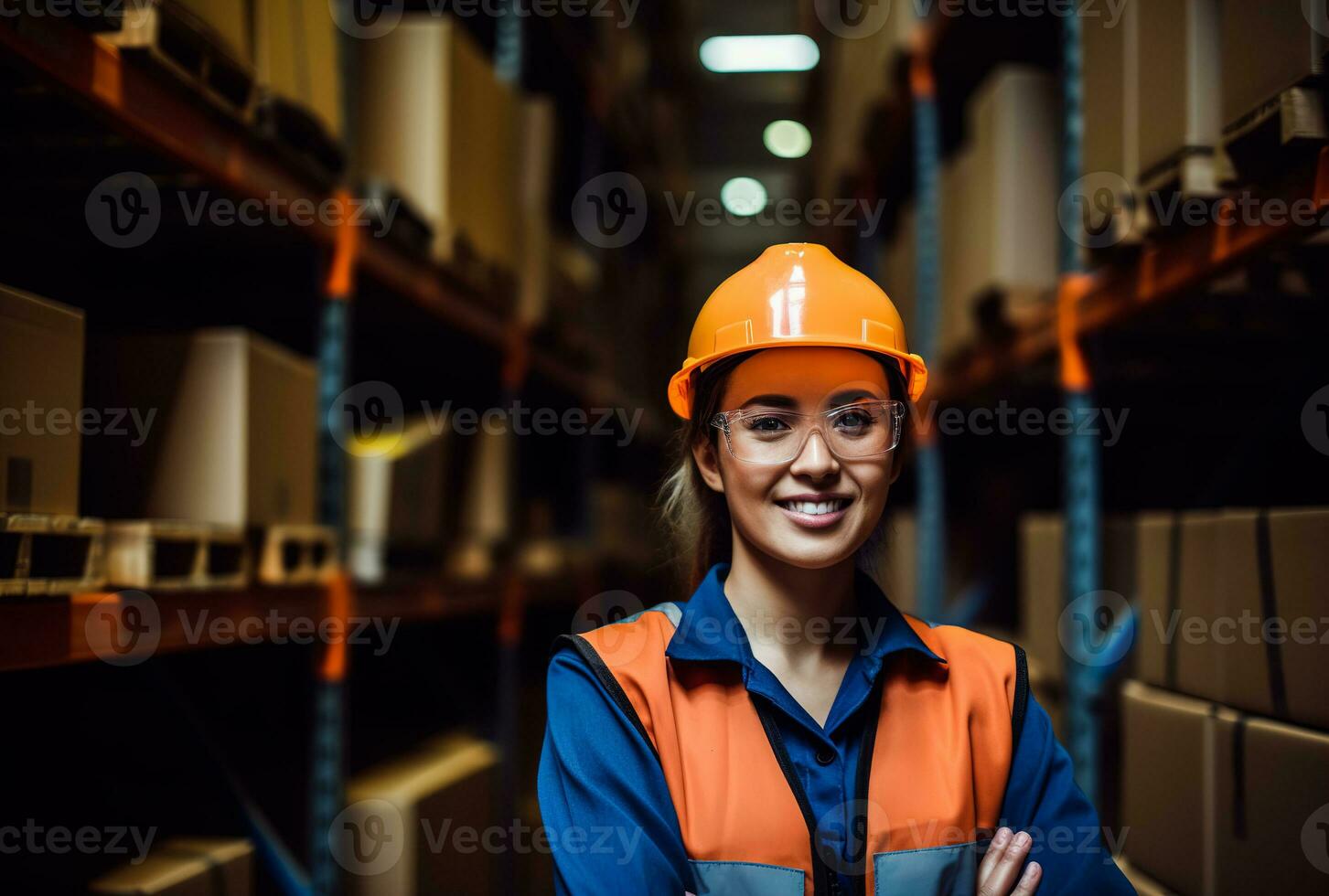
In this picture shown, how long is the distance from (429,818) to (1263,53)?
10.6ft

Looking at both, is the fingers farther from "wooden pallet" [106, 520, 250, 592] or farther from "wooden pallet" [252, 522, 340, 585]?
"wooden pallet" [252, 522, 340, 585]

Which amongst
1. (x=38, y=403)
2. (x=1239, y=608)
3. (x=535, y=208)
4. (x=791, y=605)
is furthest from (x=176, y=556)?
(x=535, y=208)

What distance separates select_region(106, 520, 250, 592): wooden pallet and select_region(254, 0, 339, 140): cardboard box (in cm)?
119

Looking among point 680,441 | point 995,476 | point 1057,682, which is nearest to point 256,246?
point 680,441

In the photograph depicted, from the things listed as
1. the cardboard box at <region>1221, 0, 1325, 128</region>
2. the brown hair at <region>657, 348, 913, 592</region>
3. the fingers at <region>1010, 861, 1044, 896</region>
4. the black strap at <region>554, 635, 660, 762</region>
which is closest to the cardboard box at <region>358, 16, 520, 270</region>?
the brown hair at <region>657, 348, 913, 592</region>

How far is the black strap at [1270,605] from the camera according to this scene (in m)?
2.15

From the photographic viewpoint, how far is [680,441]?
216 centimetres

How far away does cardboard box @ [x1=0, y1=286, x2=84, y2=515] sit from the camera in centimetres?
195

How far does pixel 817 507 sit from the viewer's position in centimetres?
183

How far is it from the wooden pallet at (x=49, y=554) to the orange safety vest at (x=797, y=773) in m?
1.01

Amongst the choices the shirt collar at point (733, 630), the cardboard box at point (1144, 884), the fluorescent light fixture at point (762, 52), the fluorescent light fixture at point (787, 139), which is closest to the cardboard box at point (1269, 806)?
the cardboard box at point (1144, 884)

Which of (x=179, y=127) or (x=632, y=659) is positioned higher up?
(x=179, y=127)

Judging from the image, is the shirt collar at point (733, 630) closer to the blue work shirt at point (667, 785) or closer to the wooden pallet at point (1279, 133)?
the blue work shirt at point (667, 785)

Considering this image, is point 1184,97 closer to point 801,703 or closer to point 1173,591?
point 1173,591
